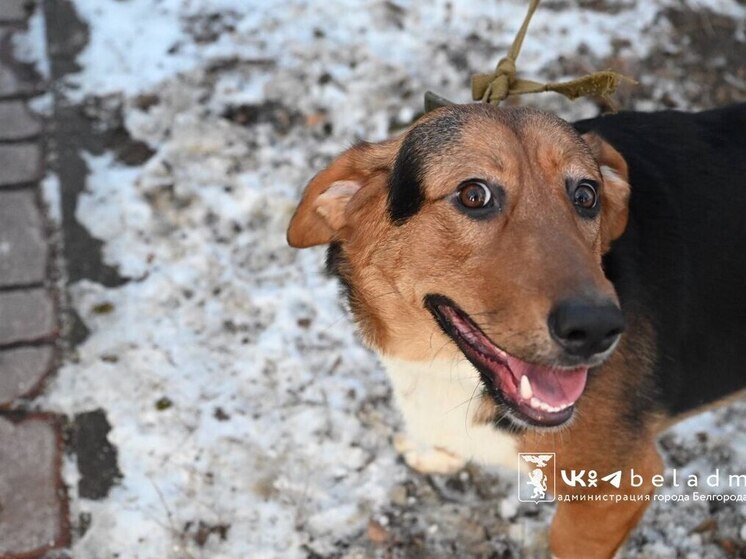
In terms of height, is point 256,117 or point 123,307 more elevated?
point 256,117

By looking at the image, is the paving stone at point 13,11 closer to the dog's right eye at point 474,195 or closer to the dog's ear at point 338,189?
the dog's ear at point 338,189

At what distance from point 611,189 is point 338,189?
1019mm

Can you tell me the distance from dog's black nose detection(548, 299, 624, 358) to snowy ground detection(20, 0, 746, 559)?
1.73m

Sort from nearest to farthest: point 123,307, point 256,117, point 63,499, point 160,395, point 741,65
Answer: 1. point 63,499
2. point 160,395
3. point 123,307
4. point 256,117
5. point 741,65

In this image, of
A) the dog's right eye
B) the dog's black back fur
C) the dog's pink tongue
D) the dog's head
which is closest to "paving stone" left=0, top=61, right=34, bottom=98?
the dog's head

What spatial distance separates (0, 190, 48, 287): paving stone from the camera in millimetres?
4152

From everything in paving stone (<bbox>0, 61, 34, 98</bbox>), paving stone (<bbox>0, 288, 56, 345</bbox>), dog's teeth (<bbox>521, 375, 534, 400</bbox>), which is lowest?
paving stone (<bbox>0, 288, 56, 345</bbox>)

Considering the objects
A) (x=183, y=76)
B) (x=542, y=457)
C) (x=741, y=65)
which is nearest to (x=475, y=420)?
(x=542, y=457)

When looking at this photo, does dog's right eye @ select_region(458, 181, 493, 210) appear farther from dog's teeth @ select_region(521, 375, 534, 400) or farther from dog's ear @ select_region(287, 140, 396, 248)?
dog's teeth @ select_region(521, 375, 534, 400)

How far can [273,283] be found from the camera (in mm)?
4211

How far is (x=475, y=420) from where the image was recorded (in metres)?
2.91

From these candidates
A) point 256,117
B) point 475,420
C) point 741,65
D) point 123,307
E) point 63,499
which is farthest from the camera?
point 741,65

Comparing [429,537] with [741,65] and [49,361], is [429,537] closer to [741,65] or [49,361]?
[49,361]

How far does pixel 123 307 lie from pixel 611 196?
260 centimetres
